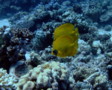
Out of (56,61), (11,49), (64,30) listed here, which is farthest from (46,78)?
(56,61)

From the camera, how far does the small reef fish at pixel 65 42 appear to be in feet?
10.5

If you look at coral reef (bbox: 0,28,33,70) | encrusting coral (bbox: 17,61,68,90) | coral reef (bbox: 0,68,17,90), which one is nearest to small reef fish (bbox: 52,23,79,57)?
encrusting coral (bbox: 17,61,68,90)

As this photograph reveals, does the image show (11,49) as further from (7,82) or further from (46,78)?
(46,78)

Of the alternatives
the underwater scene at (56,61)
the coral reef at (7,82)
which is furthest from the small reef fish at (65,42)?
the coral reef at (7,82)

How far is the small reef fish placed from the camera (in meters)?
3.19

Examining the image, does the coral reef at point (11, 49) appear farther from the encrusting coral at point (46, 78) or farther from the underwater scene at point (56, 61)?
the encrusting coral at point (46, 78)

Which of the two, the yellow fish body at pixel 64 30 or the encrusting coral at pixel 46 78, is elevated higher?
the yellow fish body at pixel 64 30

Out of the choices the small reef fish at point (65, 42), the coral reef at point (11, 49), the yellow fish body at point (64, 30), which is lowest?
the small reef fish at point (65, 42)

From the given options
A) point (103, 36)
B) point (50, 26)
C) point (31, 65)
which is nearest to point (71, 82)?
point (31, 65)

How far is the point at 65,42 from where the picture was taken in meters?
3.22

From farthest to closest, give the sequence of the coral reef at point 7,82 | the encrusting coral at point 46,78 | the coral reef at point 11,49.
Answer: the coral reef at point 11,49 < the coral reef at point 7,82 < the encrusting coral at point 46,78

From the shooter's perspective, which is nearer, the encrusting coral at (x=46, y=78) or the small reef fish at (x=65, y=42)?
the small reef fish at (x=65, y=42)

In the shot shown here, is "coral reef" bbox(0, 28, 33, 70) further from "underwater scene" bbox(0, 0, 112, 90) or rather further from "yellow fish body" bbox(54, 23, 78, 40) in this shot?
"yellow fish body" bbox(54, 23, 78, 40)

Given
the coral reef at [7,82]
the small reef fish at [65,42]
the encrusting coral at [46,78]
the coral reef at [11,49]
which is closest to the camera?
the small reef fish at [65,42]
